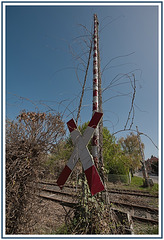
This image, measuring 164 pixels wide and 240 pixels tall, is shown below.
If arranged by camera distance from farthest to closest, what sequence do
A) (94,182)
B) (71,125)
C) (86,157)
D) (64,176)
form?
(71,125) < (64,176) < (86,157) < (94,182)

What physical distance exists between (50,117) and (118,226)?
2.42m

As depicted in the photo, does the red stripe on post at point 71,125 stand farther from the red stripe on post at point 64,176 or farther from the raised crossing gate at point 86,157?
the red stripe on post at point 64,176

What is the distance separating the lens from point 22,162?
2230 mm

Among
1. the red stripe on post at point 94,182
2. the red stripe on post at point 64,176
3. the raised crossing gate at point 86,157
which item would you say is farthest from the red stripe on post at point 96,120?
the red stripe on post at point 64,176

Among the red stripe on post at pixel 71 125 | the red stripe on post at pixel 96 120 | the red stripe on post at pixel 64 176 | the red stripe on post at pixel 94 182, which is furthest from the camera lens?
the red stripe on post at pixel 71 125

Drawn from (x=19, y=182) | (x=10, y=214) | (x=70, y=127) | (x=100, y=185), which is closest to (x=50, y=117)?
(x=70, y=127)

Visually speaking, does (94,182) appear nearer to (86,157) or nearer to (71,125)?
(86,157)

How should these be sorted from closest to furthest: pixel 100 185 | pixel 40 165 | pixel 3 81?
pixel 100 185 → pixel 3 81 → pixel 40 165

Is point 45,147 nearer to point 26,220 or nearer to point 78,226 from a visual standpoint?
point 26,220

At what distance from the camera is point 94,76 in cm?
304

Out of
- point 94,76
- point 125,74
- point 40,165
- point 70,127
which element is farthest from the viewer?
point 125,74

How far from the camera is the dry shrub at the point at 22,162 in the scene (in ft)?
7.03

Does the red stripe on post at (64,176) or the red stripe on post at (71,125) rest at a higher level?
the red stripe on post at (71,125)

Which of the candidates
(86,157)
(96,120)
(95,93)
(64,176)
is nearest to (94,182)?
(86,157)
